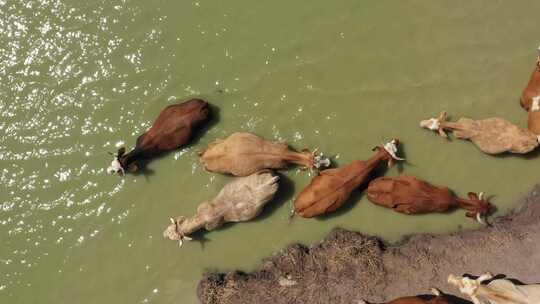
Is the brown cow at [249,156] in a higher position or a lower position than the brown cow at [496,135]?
higher

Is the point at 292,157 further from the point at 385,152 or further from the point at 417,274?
the point at 417,274

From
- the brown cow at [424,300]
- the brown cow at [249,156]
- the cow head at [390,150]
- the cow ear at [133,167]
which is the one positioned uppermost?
the cow ear at [133,167]

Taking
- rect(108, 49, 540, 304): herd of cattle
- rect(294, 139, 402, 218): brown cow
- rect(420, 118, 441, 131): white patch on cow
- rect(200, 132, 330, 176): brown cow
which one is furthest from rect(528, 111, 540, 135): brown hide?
rect(200, 132, 330, 176): brown cow

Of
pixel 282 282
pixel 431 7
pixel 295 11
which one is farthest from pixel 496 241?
pixel 295 11

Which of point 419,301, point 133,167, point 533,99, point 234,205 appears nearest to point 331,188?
point 234,205

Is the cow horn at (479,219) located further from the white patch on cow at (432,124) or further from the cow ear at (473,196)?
the white patch on cow at (432,124)

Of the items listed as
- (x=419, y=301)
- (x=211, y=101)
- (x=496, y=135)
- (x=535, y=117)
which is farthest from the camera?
(x=211, y=101)

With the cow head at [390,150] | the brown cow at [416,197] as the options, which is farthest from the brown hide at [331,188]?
the brown cow at [416,197]

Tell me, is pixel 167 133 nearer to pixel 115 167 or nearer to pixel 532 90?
pixel 115 167
